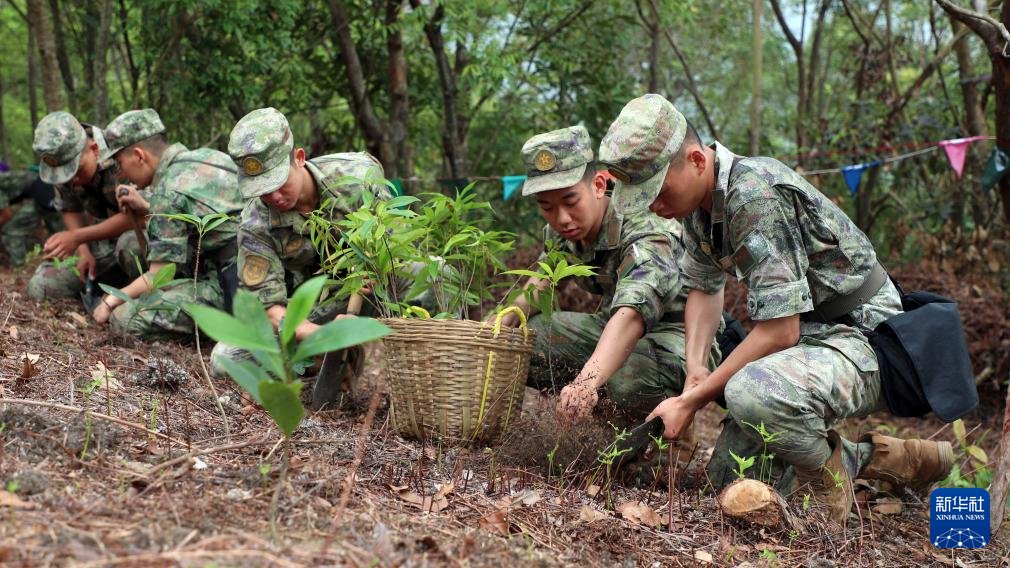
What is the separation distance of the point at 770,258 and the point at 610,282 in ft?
3.76

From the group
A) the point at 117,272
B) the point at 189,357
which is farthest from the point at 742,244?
the point at 117,272

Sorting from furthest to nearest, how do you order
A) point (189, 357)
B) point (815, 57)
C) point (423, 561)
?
point (815, 57) < point (189, 357) < point (423, 561)

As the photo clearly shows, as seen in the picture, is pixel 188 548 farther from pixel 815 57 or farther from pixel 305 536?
pixel 815 57


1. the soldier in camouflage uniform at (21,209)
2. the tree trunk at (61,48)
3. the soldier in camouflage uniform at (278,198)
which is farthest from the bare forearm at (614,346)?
the tree trunk at (61,48)

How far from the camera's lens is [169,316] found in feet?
18.3

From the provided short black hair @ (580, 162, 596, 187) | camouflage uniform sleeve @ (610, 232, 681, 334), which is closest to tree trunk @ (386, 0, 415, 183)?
short black hair @ (580, 162, 596, 187)

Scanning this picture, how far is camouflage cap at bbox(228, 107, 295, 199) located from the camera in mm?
4293

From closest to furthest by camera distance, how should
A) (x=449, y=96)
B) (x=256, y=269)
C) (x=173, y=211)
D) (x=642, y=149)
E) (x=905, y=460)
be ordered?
1. (x=642, y=149)
2. (x=905, y=460)
3. (x=256, y=269)
4. (x=173, y=211)
5. (x=449, y=96)

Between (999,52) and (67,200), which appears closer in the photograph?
(999,52)

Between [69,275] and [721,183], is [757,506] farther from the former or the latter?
[69,275]

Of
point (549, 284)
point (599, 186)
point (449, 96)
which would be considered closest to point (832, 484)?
point (549, 284)

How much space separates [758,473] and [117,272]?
4910 mm

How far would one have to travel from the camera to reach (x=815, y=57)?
10.1 m

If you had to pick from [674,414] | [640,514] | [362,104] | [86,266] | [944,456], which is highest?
[362,104]
